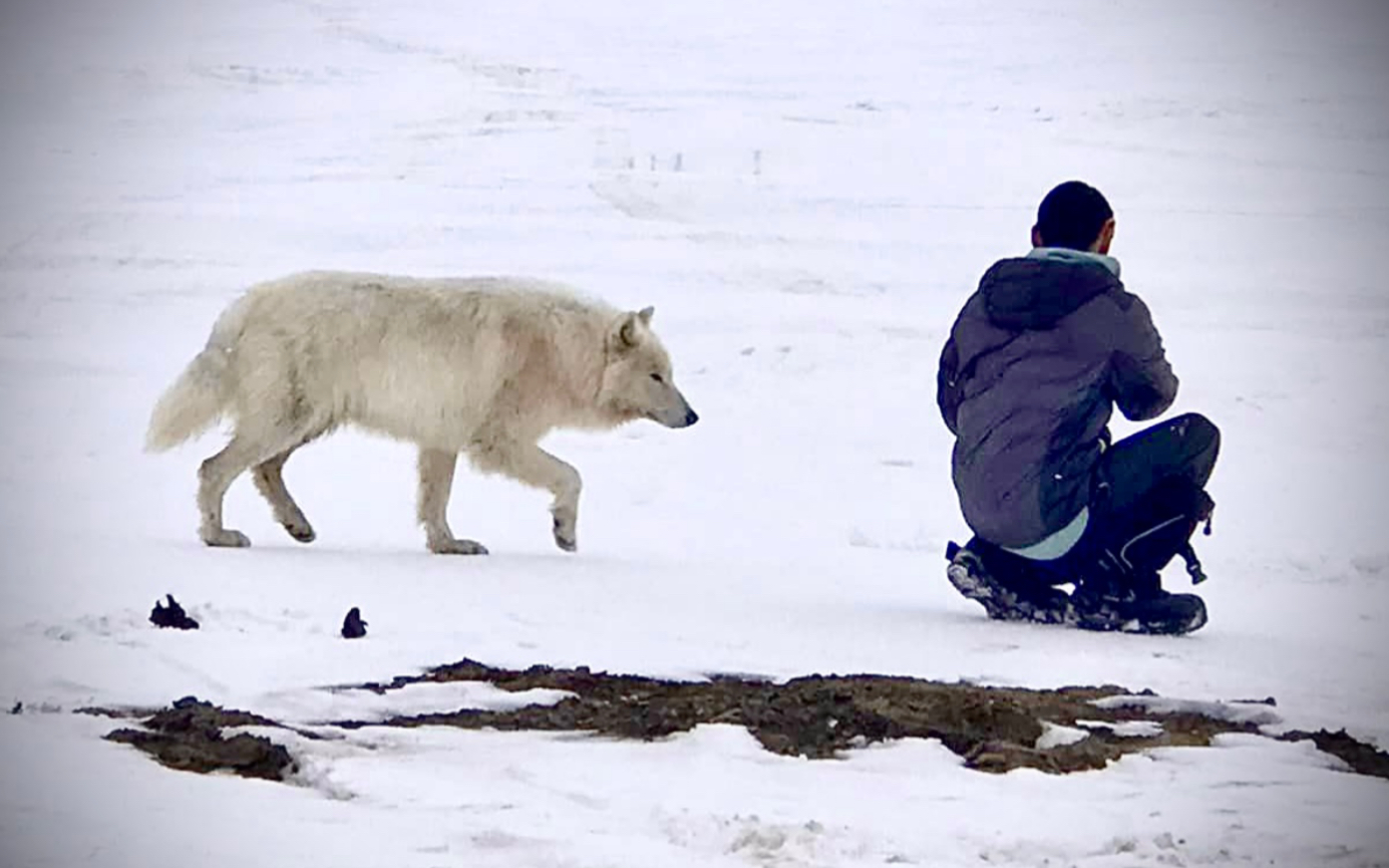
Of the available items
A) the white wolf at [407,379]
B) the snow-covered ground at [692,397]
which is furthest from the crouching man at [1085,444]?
the white wolf at [407,379]

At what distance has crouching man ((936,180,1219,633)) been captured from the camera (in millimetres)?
7406

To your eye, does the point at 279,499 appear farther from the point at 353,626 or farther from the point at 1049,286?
the point at 1049,286

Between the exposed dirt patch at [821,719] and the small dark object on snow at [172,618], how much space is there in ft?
3.08

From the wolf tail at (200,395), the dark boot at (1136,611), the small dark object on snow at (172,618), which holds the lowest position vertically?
the small dark object on snow at (172,618)

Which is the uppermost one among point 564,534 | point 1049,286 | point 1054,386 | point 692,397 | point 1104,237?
point 1104,237

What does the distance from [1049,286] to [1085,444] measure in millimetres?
599

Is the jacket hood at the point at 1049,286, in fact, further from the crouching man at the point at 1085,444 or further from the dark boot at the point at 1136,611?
the dark boot at the point at 1136,611

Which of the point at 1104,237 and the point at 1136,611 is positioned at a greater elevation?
the point at 1104,237

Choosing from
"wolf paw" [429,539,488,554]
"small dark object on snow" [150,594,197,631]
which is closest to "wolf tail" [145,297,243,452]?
"wolf paw" [429,539,488,554]

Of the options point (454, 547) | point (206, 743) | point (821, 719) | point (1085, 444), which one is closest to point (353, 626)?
point (206, 743)

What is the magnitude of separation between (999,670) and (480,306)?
3.79 m

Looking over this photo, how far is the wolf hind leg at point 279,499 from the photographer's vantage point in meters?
9.52

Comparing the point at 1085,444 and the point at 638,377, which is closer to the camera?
the point at 1085,444

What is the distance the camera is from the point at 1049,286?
24.4 ft
